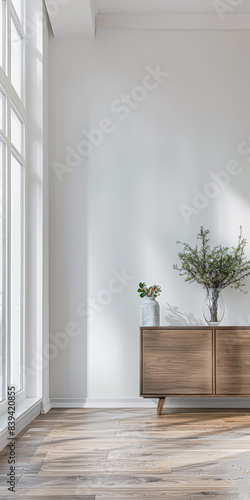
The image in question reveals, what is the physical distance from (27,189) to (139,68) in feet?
4.25

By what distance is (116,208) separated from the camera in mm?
4047

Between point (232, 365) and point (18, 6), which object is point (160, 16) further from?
point (232, 365)

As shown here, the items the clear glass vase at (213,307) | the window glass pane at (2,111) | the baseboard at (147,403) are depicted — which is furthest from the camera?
the baseboard at (147,403)

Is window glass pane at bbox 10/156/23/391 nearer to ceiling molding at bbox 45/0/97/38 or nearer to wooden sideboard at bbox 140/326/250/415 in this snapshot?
wooden sideboard at bbox 140/326/250/415

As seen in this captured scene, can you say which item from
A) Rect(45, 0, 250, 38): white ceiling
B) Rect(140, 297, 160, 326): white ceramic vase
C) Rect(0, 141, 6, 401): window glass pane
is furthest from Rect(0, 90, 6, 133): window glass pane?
Rect(140, 297, 160, 326): white ceramic vase

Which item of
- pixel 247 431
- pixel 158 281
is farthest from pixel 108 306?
pixel 247 431

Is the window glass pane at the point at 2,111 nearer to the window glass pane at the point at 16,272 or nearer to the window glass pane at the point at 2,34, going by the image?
the window glass pane at the point at 2,34

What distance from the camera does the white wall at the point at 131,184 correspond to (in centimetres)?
397

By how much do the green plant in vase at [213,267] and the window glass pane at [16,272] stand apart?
114cm

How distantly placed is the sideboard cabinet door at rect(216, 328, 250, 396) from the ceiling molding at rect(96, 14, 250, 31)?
2318mm

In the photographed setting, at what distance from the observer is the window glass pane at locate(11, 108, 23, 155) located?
138 inches

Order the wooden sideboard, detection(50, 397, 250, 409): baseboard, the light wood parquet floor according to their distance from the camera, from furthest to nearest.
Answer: detection(50, 397, 250, 409): baseboard, the wooden sideboard, the light wood parquet floor

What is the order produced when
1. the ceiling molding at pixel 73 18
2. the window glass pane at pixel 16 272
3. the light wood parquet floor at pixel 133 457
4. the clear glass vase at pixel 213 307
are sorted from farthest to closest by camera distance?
the clear glass vase at pixel 213 307
the ceiling molding at pixel 73 18
the window glass pane at pixel 16 272
the light wood parquet floor at pixel 133 457

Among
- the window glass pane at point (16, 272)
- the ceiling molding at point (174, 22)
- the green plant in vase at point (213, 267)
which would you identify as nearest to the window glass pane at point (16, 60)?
the window glass pane at point (16, 272)
